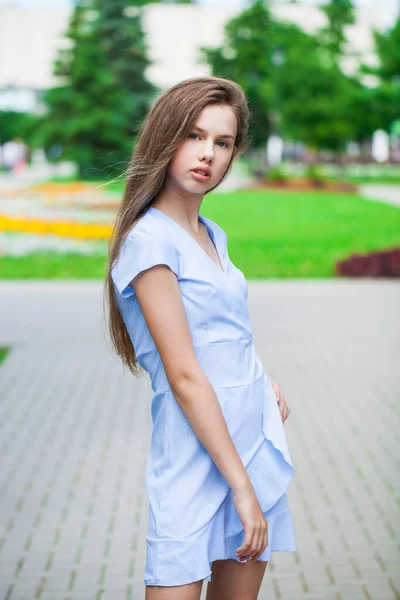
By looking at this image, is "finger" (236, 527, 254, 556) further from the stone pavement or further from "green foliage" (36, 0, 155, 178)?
"green foliage" (36, 0, 155, 178)

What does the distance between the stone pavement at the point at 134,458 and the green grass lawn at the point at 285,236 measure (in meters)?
4.91

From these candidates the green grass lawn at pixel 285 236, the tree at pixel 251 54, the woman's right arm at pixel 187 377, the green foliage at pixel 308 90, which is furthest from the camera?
the tree at pixel 251 54

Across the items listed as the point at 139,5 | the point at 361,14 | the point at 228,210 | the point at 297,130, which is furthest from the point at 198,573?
the point at 361,14

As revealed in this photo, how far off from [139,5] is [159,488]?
54.3 m

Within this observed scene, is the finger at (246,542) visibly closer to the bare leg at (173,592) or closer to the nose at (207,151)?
the bare leg at (173,592)

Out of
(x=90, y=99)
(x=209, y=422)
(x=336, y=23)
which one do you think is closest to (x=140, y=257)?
(x=209, y=422)

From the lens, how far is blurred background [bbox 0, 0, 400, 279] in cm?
2002

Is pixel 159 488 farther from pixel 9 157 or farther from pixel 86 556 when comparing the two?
pixel 9 157

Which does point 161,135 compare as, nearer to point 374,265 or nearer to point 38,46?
point 374,265

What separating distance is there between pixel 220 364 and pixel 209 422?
0.50 feet

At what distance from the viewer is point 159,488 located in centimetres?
213

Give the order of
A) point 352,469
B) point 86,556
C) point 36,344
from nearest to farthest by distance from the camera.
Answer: point 86,556 < point 352,469 < point 36,344

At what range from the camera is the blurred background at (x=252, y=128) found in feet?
65.7

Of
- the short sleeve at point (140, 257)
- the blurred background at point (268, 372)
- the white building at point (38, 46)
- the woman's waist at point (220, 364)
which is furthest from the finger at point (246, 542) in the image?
the white building at point (38, 46)
